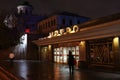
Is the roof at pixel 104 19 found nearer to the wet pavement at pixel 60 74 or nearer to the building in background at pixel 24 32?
the wet pavement at pixel 60 74

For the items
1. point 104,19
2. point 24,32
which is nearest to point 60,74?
point 104,19

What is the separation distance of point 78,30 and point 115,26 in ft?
26.8

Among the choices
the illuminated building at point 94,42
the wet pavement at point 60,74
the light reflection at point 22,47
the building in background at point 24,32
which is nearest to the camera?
the wet pavement at point 60,74

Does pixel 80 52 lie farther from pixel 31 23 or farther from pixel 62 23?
pixel 31 23

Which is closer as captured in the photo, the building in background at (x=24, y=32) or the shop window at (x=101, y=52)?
the shop window at (x=101, y=52)

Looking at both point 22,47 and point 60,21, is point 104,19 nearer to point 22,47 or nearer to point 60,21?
point 60,21

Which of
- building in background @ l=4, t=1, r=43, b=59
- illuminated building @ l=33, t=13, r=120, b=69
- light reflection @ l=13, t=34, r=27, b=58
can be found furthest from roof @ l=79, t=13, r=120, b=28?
light reflection @ l=13, t=34, r=27, b=58

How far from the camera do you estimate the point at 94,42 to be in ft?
89.4

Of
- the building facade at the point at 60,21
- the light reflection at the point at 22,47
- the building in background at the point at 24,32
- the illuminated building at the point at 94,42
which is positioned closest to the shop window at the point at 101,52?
the illuminated building at the point at 94,42

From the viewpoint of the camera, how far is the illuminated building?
23.3 m

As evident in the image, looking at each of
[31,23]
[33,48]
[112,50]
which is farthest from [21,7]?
[112,50]

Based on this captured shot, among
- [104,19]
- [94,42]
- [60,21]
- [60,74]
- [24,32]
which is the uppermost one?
[60,21]

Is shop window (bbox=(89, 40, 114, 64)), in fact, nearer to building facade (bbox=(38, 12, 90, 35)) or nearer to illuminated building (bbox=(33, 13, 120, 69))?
illuminated building (bbox=(33, 13, 120, 69))

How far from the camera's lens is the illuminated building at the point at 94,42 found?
23297 mm
